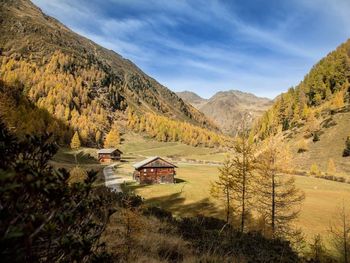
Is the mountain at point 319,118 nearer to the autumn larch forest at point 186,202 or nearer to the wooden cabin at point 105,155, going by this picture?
the autumn larch forest at point 186,202

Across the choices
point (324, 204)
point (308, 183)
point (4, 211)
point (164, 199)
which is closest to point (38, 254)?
point (4, 211)

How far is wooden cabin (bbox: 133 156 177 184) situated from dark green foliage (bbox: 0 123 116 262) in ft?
206

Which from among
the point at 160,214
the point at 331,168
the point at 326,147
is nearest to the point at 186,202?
the point at 160,214

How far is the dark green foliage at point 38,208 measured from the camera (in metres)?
1.98

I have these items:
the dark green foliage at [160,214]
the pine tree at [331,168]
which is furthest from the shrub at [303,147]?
the dark green foliage at [160,214]

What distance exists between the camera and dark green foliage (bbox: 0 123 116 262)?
1.98m

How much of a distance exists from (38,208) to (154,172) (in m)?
65.5

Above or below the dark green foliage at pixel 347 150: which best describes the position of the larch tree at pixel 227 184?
below

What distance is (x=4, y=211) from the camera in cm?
218

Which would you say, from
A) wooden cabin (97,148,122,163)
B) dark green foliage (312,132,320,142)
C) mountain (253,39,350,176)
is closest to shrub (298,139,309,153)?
mountain (253,39,350,176)

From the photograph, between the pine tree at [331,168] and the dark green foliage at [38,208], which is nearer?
the dark green foliage at [38,208]

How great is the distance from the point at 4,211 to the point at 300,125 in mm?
149927

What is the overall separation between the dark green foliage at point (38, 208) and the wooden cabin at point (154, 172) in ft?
206

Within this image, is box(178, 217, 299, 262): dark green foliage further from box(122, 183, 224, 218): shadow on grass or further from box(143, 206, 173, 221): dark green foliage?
box(122, 183, 224, 218): shadow on grass
